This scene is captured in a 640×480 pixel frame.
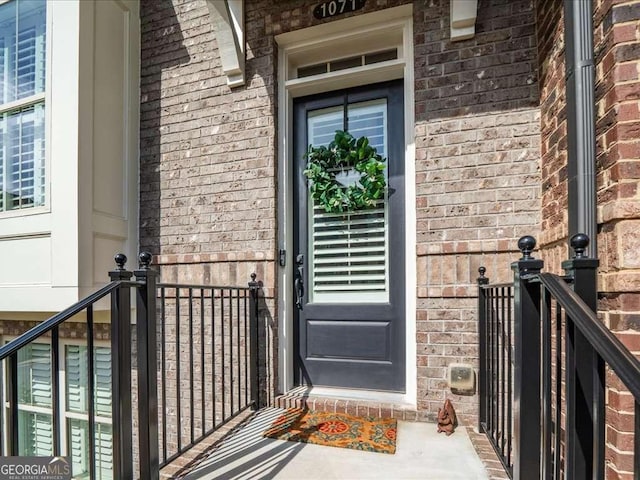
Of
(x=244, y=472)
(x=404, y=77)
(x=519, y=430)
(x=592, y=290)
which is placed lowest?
(x=244, y=472)

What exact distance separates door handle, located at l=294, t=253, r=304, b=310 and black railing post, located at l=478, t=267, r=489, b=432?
122 centimetres

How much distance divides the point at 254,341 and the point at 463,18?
246 centimetres

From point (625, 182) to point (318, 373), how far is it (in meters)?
2.12

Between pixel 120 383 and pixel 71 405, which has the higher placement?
pixel 120 383

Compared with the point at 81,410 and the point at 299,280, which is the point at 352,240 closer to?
the point at 299,280

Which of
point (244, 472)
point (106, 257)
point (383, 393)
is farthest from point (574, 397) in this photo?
point (106, 257)

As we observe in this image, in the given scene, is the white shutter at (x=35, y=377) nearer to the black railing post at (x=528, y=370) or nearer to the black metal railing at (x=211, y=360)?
the black metal railing at (x=211, y=360)

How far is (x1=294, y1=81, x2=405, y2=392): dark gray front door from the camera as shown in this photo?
254 centimetres

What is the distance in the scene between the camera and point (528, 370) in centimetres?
130

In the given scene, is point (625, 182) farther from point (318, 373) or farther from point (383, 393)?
point (318, 373)

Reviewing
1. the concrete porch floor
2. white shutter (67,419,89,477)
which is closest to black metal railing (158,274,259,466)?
the concrete porch floor

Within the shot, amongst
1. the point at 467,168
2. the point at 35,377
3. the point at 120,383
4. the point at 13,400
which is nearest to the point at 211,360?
the point at 120,383

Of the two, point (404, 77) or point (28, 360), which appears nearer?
point (404, 77)

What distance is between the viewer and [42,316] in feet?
10.0
